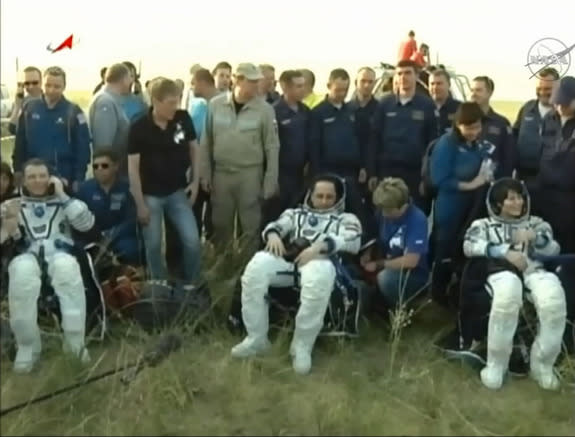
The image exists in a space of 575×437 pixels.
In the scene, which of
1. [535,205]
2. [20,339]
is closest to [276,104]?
[535,205]

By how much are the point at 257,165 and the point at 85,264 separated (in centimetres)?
155

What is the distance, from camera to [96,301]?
5539 millimetres

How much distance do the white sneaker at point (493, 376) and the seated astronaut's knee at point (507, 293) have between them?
320mm

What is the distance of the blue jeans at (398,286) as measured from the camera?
19.2 feet

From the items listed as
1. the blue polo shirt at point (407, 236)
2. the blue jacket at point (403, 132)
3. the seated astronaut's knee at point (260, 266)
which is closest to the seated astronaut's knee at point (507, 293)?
the blue polo shirt at point (407, 236)

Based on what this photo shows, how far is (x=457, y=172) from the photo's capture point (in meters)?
6.19

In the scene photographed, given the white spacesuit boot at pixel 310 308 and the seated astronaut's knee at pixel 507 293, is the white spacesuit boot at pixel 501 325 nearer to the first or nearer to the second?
the seated astronaut's knee at pixel 507 293

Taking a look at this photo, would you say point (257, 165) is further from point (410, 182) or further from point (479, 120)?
point (479, 120)

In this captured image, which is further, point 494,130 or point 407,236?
point 494,130

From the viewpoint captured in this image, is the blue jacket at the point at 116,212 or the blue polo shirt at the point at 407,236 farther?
the blue jacket at the point at 116,212

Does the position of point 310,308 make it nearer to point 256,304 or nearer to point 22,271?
point 256,304

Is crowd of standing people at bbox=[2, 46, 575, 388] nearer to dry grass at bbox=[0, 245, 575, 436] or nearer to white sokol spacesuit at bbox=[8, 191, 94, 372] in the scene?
white sokol spacesuit at bbox=[8, 191, 94, 372]

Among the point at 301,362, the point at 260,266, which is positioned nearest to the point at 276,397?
the point at 301,362

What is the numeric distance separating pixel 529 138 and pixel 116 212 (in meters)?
2.66
